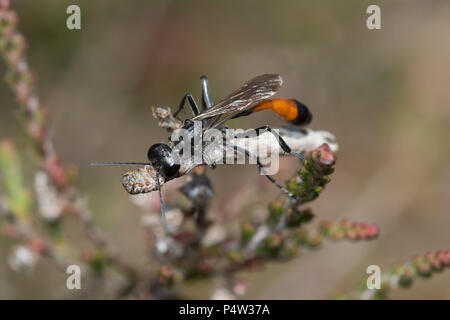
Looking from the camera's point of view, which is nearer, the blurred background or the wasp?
the wasp

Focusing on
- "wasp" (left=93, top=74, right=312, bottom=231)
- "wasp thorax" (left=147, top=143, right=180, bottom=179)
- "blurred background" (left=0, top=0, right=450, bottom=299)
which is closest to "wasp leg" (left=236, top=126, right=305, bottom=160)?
"wasp" (left=93, top=74, right=312, bottom=231)

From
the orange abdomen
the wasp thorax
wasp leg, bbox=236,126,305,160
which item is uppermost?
the orange abdomen

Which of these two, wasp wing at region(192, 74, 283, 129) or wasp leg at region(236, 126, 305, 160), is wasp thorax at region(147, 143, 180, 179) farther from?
wasp leg at region(236, 126, 305, 160)

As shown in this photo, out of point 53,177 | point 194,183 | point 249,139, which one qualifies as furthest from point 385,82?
point 53,177

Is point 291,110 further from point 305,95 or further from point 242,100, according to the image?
point 305,95

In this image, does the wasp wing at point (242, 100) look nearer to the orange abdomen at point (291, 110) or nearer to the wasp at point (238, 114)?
the wasp at point (238, 114)

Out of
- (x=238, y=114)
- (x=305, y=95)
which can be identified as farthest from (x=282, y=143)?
(x=305, y=95)

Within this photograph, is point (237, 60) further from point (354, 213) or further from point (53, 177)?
point (53, 177)
